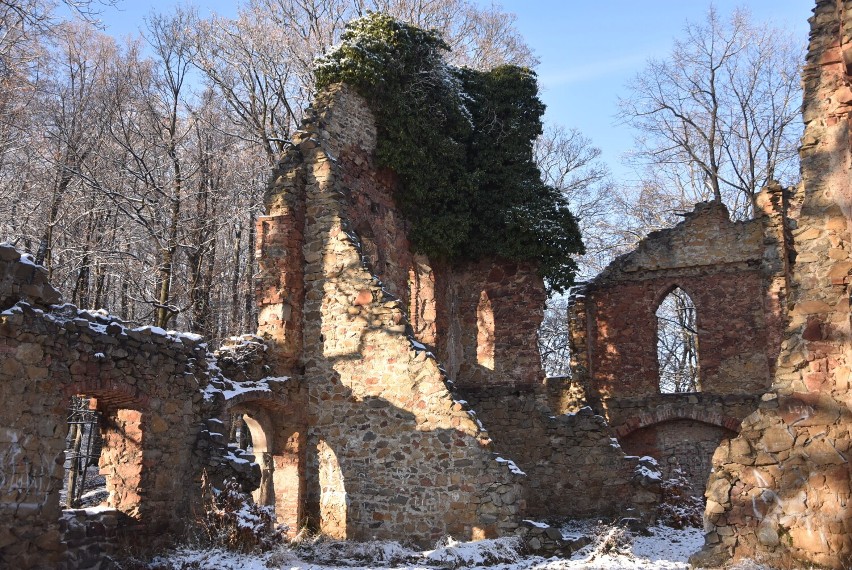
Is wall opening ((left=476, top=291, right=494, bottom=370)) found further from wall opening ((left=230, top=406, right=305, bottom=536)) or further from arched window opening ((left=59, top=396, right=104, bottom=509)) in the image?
arched window opening ((left=59, top=396, right=104, bottom=509))

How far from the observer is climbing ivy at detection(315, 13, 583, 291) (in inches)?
608

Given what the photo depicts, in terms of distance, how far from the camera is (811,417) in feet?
29.9

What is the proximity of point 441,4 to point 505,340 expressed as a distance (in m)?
12.8

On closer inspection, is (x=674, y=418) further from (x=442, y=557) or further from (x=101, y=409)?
(x=101, y=409)

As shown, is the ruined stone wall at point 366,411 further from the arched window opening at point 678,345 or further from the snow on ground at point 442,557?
the arched window opening at point 678,345

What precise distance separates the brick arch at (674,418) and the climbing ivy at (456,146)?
400 centimetres

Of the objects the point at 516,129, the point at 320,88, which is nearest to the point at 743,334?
the point at 516,129

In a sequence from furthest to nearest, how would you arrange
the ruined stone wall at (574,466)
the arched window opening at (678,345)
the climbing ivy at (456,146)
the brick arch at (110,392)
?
the arched window opening at (678,345) < the climbing ivy at (456,146) < the ruined stone wall at (574,466) < the brick arch at (110,392)

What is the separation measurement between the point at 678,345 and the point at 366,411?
2334 centimetres

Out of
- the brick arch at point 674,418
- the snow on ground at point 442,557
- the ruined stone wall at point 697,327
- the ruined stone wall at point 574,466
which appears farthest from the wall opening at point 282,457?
the brick arch at point 674,418

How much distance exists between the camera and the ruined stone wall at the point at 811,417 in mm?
8789

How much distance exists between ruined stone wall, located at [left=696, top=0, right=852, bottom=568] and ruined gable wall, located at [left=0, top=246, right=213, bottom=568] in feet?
22.9

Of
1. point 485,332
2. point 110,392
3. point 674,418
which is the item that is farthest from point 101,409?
point 674,418

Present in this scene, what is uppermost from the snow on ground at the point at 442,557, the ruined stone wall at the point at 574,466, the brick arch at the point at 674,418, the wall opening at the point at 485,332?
the wall opening at the point at 485,332
